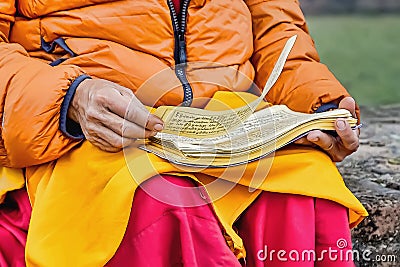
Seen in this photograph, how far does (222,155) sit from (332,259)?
25cm

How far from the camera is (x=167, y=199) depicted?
3.56ft

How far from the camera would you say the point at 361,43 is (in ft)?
18.1

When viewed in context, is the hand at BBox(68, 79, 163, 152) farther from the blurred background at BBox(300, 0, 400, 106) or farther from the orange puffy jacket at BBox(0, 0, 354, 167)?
the blurred background at BBox(300, 0, 400, 106)

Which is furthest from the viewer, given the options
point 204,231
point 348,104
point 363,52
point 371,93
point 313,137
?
point 363,52

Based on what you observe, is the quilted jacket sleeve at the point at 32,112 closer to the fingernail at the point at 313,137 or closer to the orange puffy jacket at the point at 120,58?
the orange puffy jacket at the point at 120,58

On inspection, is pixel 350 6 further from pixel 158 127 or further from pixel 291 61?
pixel 158 127

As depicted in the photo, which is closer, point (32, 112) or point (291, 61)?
point (32, 112)

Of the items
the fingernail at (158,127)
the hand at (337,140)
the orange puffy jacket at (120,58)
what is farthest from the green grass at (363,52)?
the fingernail at (158,127)

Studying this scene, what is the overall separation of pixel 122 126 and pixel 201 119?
0.17m

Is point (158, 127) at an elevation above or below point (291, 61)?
above

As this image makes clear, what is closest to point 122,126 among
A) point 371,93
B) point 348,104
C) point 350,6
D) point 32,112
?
point 32,112

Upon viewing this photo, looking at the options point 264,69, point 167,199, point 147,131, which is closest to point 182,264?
point 167,199

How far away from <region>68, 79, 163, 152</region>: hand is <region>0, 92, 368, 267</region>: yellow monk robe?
0.09ft

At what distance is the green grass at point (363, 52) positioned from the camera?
420 centimetres
